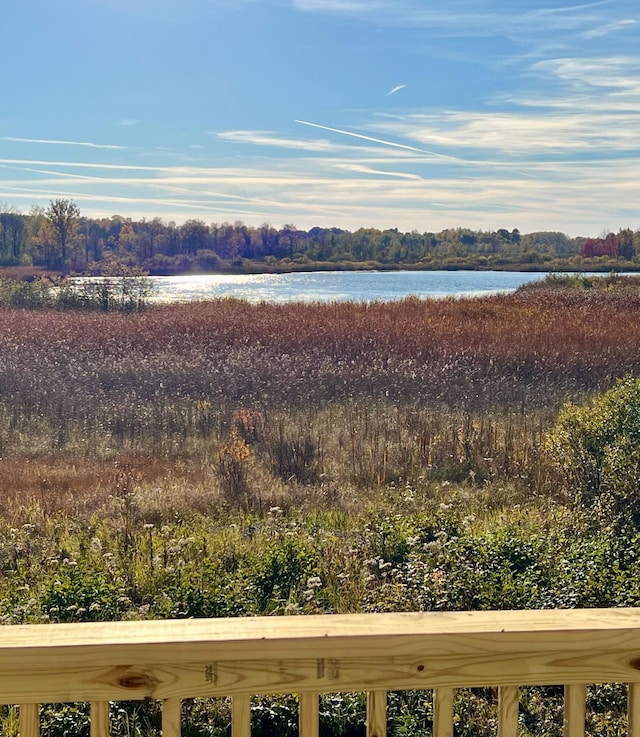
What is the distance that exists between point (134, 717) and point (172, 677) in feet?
8.15

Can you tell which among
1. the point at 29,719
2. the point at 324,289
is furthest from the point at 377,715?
the point at 324,289

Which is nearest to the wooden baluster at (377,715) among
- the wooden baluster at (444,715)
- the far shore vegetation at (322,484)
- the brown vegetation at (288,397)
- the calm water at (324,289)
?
the wooden baluster at (444,715)

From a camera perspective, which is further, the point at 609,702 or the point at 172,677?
the point at 609,702

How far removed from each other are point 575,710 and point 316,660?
0.58 m

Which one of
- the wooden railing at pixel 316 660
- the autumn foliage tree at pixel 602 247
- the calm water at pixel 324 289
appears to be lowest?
the wooden railing at pixel 316 660

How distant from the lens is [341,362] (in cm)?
1455

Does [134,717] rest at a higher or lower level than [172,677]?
lower

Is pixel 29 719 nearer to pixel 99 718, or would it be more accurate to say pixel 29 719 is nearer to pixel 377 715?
pixel 99 718

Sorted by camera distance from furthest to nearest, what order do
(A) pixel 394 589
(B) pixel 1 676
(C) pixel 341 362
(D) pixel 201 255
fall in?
1. (D) pixel 201 255
2. (C) pixel 341 362
3. (A) pixel 394 589
4. (B) pixel 1 676

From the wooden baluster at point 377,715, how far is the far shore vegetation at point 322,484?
2.17 m

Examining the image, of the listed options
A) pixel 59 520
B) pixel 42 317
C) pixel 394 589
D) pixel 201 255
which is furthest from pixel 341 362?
pixel 201 255

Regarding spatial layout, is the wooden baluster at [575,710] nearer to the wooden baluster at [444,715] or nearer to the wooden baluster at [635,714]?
the wooden baluster at [635,714]

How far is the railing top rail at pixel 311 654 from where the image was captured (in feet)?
5.08

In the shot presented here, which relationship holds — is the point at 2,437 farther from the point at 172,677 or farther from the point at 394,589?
the point at 172,677
